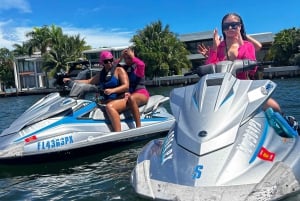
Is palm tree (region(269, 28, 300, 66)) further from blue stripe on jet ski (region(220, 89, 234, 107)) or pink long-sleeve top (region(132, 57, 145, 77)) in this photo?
blue stripe on jet ski (region(220, 89, 234, 107))

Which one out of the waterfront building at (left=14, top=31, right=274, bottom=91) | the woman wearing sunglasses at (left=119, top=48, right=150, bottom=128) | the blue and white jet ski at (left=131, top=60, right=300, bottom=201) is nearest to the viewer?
the blue and white jet ski at (left=131, top=60, right=300, bottom=201)

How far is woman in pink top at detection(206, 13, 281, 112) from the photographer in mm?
4512

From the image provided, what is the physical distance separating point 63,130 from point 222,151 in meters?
3.51

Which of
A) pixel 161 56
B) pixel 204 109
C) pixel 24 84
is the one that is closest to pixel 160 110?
pixel 204 109

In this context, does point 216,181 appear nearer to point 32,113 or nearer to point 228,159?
point 228,159

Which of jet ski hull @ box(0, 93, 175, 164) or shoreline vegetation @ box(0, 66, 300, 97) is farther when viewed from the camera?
shoreline vegetation @ box(0, 66, 300, 97)

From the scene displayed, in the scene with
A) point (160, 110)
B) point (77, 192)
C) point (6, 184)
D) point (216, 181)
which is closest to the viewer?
point (216, 181)

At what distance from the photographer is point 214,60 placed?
475cm

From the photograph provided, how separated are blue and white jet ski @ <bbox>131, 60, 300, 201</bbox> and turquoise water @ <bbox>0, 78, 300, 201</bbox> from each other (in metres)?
0.34

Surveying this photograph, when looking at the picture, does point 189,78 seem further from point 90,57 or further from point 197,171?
point 197,171

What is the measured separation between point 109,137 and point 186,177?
139 inches

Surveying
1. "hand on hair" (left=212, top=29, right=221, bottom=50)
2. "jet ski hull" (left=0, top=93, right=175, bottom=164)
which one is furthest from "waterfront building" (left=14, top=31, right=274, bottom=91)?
"hand on hair" (left=212, top=29, right=221, bottom=50)

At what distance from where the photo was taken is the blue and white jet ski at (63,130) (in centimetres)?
586

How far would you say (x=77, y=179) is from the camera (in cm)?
516
